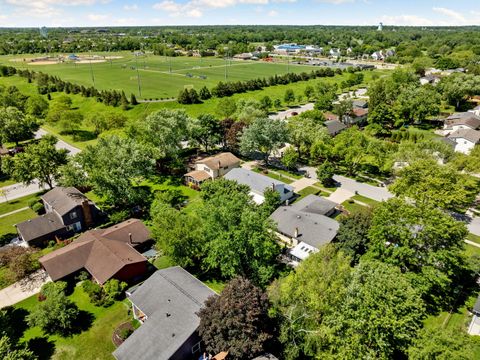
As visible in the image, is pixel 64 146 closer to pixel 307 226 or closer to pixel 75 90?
pixel 75 90

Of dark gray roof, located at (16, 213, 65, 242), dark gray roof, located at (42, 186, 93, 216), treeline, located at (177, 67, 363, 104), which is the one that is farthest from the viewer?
treeline, located at (177, 67, 363, 104)

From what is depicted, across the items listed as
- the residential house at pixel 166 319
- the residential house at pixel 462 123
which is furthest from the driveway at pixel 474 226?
the residential house at pixel 462 123

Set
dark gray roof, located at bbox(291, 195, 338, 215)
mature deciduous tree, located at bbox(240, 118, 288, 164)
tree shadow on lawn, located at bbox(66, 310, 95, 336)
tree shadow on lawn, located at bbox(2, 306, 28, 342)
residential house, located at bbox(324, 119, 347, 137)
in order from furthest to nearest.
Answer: residential house, located at bbox(324, 119, 347, 137), mature deciduous tree, located at bbox(240, 118, 288, 164), dark gray roof, located at bbox(291, 195, 338, 215), tree shadow on lawn, located at bbox(66, 310, 95, 336), tree shadow on lawn, located at bbox(2, 306, 28, 342)

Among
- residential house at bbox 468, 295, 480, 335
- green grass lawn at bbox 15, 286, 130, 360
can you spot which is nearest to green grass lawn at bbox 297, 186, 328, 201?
residential house at bbox 468, 295, 480, 335

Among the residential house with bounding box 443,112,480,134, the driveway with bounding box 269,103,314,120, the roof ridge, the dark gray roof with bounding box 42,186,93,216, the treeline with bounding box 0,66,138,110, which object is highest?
the treeline with bounding box 0,66,138,110

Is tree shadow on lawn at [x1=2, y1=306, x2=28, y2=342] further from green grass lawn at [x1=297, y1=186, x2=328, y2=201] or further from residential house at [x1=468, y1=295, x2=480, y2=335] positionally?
residential house at [x1=468, y1=295, x2=480, y2=335]

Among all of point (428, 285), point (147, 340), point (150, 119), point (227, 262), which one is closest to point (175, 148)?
point (150, 119)

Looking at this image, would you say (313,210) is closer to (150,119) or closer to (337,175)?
(337,175)

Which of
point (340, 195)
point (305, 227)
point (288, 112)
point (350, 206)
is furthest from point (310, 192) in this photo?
point (288, 112)
